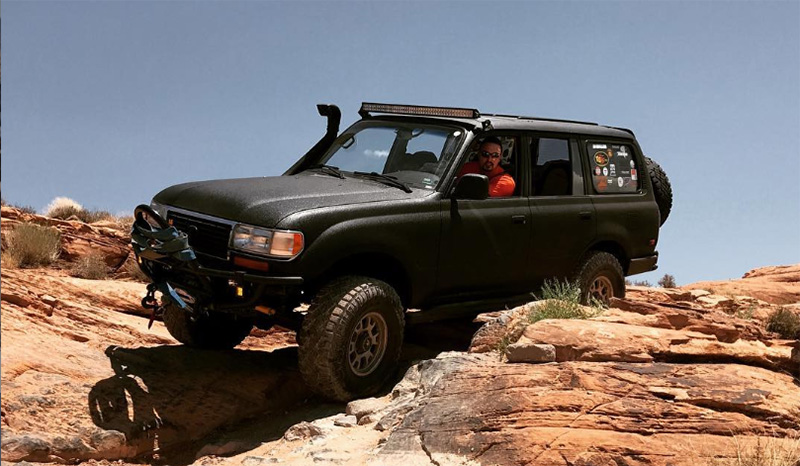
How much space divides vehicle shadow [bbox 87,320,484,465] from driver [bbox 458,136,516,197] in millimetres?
1818

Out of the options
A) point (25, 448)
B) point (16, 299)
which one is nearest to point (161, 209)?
point (16, 299)

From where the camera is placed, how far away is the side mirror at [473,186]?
7.91m

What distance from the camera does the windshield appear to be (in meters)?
8.35

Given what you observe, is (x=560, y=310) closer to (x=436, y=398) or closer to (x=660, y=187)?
(x=436, y=398)

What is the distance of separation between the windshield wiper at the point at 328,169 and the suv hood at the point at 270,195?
86mm

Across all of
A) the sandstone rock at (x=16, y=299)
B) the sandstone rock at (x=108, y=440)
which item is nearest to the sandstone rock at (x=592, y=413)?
the sandstone rock at (x=108, y=440)

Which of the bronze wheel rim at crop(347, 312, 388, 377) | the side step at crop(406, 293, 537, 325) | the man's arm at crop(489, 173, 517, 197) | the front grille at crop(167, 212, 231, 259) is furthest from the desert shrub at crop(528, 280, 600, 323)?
the front grille at crop(167, 212, 231, 259)

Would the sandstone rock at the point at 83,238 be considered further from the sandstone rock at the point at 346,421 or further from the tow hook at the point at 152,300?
the sandstone rock at the point at 346,421

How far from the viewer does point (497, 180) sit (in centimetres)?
877

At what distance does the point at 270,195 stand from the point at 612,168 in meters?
4.32

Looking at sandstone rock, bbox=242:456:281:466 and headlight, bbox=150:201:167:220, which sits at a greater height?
headlight, bbox=150:201:167:220

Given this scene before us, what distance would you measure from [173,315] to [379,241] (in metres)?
2.41

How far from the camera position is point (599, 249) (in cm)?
1008

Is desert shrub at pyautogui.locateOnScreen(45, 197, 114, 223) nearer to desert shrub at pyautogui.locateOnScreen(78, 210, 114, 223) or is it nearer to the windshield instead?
desert shrub at pyautogui.locateOnScreen(78, 210, 114, 223)
